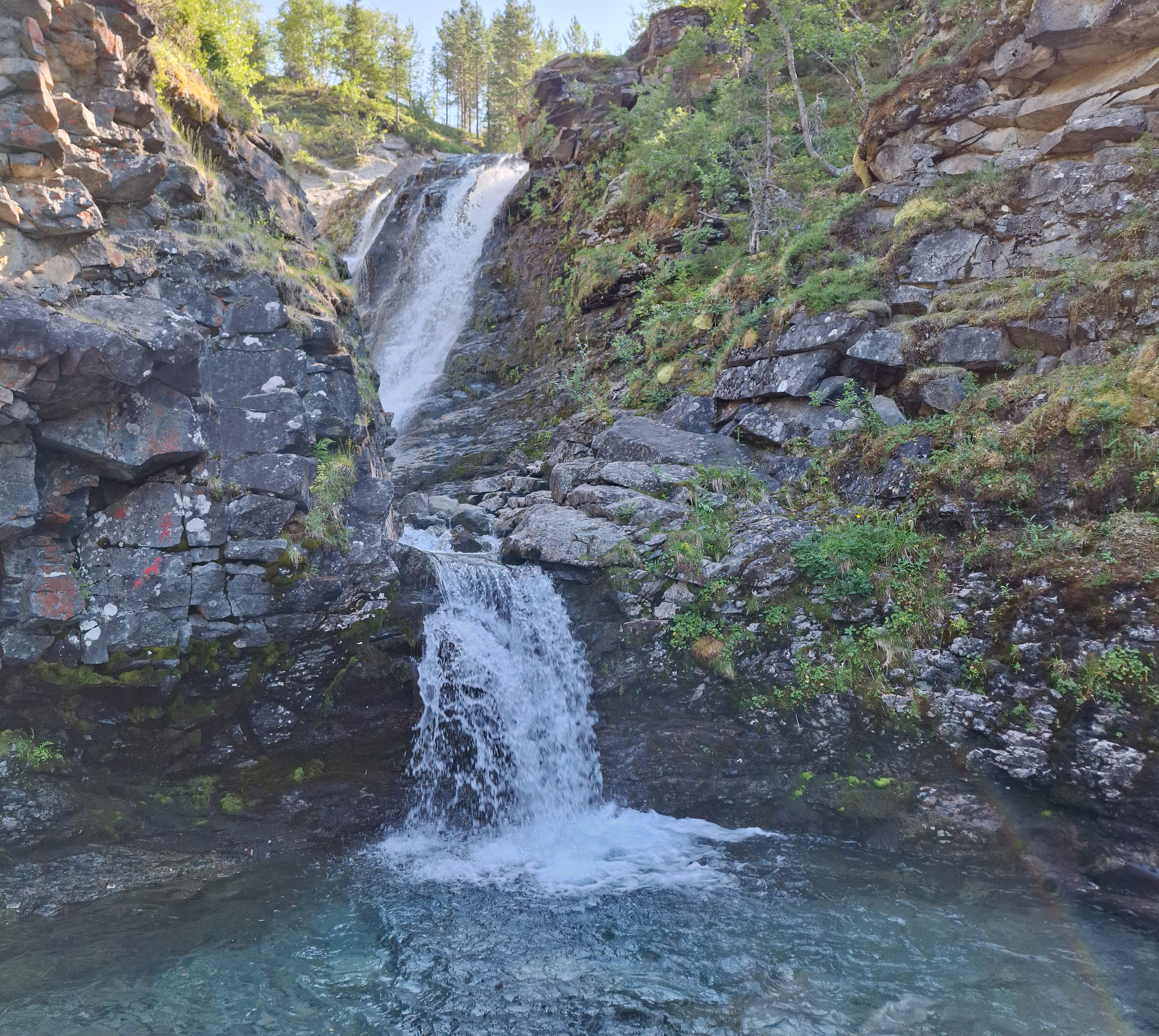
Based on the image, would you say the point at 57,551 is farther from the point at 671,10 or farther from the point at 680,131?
the point at 671,10

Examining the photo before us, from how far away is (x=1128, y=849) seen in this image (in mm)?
6090

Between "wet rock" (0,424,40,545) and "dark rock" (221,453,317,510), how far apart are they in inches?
67.6

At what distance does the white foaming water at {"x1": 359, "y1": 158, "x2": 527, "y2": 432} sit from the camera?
778 inches

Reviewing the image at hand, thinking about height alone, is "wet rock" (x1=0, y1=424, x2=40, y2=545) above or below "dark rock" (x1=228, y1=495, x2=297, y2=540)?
above

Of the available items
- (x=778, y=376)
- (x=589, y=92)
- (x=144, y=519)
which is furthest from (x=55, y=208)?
(x=589, y=92)

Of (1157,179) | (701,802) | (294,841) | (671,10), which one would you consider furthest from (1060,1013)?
(671,10)

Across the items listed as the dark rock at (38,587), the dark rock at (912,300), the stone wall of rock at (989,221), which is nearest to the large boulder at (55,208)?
the dark rock at (38,587)

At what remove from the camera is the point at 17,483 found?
6348 millimetres

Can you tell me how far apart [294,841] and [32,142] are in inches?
296

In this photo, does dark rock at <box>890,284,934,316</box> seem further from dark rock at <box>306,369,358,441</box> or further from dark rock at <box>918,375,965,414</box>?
dark rock at <box>306,369,358,441</box>

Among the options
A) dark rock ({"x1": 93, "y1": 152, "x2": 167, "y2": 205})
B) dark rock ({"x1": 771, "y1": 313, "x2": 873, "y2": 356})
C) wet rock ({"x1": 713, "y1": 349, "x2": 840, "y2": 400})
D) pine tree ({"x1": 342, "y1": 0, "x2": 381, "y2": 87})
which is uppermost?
pine tree ({"x1": 342, "y1": 0, "x2": 381, "y2": 87})

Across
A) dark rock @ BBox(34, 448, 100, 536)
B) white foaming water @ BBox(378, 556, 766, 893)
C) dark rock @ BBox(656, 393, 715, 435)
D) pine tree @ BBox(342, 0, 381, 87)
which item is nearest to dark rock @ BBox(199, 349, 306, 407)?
dark rock @ BBox(34, 448, 100, 536)

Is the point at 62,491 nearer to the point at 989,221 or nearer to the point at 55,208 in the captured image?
the point at 55,208

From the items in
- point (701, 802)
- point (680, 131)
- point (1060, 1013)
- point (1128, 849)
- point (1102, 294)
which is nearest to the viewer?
point (1060, 1013)
